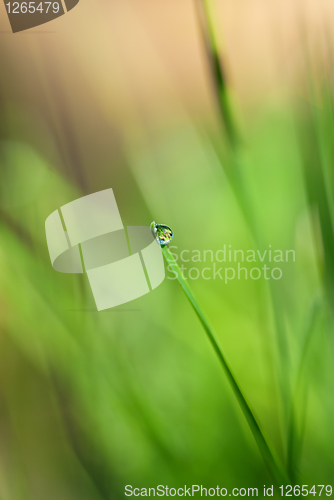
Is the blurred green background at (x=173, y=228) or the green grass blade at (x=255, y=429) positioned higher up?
the blurred green background at (x=173, y=228)

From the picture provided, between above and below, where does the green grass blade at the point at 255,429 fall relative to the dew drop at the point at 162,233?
below

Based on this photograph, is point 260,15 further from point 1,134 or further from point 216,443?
point 216,443

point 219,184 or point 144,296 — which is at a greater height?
point 219,184

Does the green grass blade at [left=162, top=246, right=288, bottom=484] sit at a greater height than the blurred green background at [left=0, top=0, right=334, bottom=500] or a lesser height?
lesser

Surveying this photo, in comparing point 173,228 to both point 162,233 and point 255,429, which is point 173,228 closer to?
point 162,233

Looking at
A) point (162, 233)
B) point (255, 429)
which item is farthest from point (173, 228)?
point (255, 429)

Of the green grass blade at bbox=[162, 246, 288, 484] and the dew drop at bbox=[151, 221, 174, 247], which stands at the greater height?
the dew drop at bbox=[151, 221, 174, 247]

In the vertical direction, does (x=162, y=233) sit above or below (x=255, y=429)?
above

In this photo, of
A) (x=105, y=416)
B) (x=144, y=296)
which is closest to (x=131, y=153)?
(x=144, y=296)
